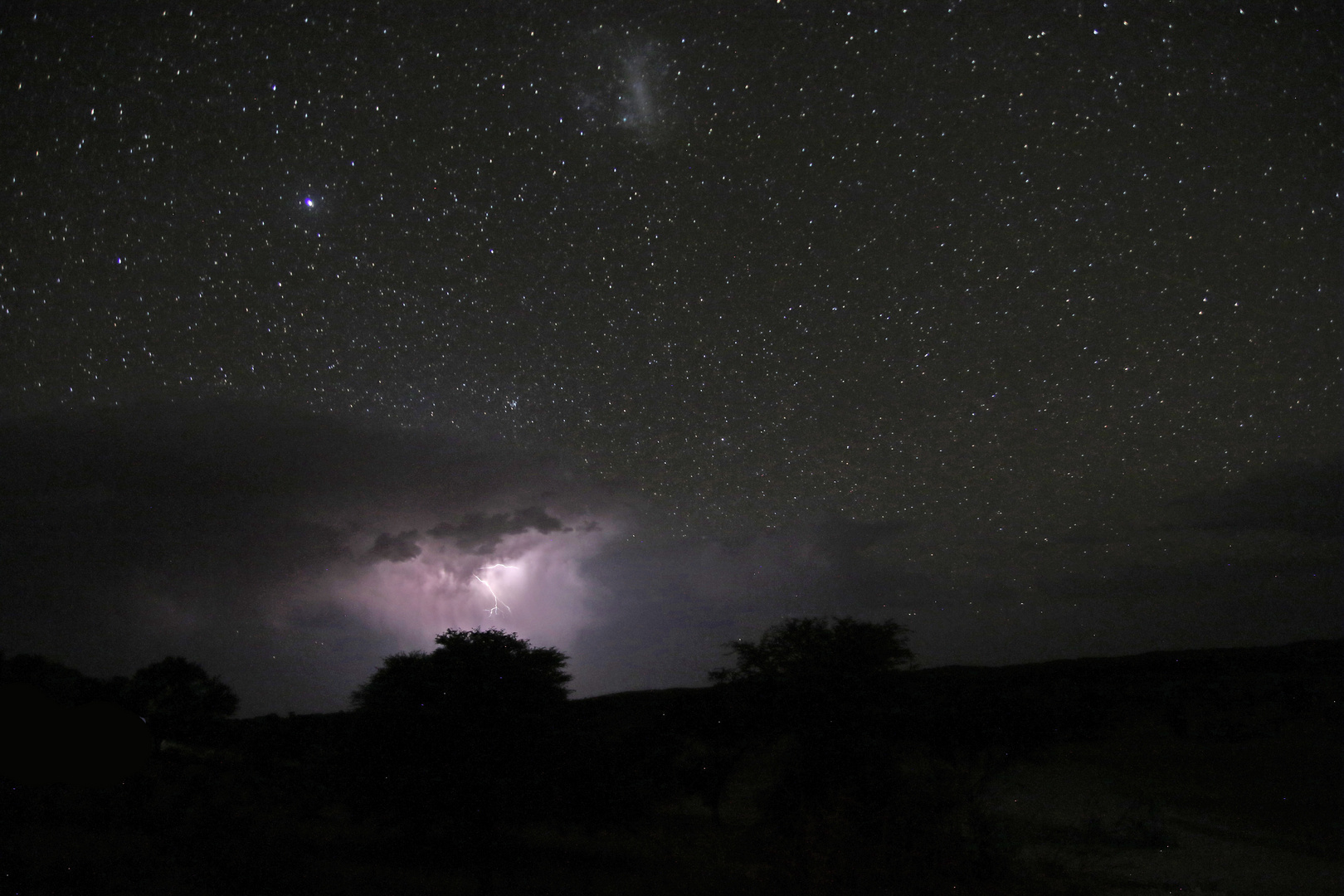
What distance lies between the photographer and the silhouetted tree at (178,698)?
46.6 m

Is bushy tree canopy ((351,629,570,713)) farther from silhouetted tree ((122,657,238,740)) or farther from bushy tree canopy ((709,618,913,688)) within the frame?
silhouetted tree ((122,657,238,740))

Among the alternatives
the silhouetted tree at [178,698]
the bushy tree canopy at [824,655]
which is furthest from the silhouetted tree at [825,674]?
the silhouetted tree at [178,698]

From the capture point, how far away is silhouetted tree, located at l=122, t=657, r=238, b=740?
46.6 m

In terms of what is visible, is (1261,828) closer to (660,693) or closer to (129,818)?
(129,818)

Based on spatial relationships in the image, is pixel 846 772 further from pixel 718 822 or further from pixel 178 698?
pixel 178 698

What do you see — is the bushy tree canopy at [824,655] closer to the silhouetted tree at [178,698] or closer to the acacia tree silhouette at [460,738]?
the acacia tree silhouette at [460,738]

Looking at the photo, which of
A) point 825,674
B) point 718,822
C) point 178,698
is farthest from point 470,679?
point 178,698

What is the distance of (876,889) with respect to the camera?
10.9 metres

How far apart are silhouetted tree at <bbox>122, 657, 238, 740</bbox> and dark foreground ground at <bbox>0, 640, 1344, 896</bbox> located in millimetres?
11163

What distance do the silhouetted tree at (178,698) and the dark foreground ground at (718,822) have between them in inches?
439

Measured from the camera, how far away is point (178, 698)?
159ft

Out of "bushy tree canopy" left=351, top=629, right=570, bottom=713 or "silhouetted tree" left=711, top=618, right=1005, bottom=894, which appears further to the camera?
"bushy tree canopy" left=351, top=629, right=570, bottom=713

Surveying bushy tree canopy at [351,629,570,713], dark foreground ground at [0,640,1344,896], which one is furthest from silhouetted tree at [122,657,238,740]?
bushy tree canopy at [351,629,570,713]

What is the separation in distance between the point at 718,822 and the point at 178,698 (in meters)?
37.6
